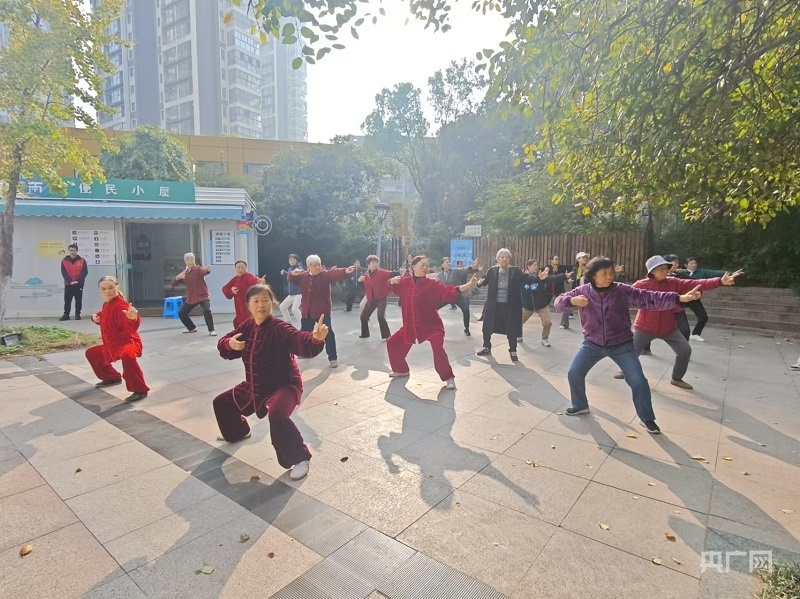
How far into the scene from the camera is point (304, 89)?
72125 millimetres

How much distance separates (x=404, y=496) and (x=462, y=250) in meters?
15.3

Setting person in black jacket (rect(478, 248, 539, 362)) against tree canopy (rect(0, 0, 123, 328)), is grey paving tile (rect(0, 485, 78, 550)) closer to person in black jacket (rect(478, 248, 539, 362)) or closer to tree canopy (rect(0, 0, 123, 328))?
person in black jacket (rect(478, 248, 539, 362))

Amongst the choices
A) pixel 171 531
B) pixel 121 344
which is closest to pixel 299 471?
pixel 171 531

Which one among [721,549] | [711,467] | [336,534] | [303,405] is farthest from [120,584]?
[711,467]

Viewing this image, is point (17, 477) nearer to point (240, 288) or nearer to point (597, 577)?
point (597, 577)

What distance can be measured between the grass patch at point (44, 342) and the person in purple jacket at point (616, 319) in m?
8.42

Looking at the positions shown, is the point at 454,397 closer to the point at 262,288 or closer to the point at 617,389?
the point at 617,389

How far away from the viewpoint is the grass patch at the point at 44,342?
7695mm

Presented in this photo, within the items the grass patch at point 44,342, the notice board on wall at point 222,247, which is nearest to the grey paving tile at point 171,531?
the grass patch at point 44,342

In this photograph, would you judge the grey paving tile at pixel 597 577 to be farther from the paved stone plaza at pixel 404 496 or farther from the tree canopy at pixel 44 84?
the tree canopy at pixel 44 84

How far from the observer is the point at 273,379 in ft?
12.2

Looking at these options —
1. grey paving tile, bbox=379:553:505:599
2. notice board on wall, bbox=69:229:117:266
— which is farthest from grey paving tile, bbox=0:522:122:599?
notice board on wall, bbox=69:229:117:266

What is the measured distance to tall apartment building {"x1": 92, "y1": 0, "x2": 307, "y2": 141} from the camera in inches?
2046

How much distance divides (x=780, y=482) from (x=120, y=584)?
433cm
